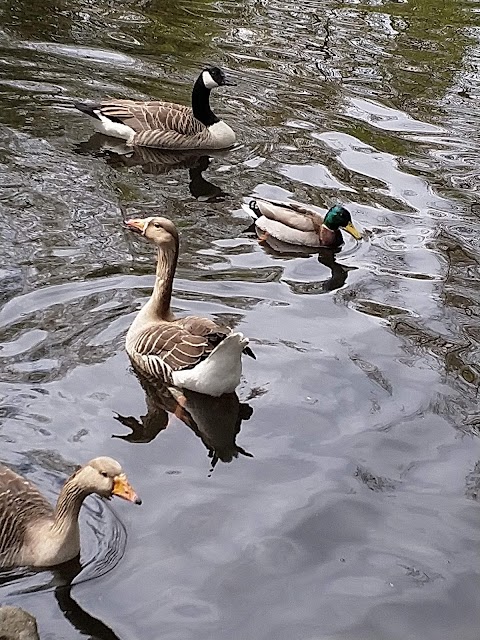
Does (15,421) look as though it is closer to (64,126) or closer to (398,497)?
(398,497)

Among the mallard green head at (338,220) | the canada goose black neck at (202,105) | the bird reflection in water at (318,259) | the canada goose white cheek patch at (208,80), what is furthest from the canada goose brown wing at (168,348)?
the canada goose white cheek patch at (208,80)

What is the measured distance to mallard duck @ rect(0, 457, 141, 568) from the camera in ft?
18.4

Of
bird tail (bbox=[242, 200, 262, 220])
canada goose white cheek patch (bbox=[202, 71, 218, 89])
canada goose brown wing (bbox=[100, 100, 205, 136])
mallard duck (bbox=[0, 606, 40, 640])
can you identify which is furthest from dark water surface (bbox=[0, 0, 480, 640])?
canada goose white cheek patch (bbox=[202, 71, 218, 89])

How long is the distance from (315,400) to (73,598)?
8.93 ft

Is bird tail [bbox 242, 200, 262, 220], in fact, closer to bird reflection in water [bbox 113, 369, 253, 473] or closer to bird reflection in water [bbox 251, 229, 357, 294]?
bird reflection in water [bbox 251, 229, 357, 294]

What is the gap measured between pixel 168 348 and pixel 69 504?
241 centimetres

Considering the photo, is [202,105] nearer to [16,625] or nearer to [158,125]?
[158,125]

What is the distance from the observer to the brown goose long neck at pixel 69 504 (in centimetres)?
562

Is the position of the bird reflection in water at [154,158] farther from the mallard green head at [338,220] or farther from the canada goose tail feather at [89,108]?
the mallard green head at [338,220]

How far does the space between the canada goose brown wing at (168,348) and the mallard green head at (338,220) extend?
2.92 metres

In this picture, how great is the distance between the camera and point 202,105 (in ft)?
43.7

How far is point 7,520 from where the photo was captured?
5766 mm

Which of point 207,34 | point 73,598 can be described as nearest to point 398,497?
point 73,598

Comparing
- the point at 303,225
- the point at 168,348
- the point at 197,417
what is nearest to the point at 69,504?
the point at 197,417
